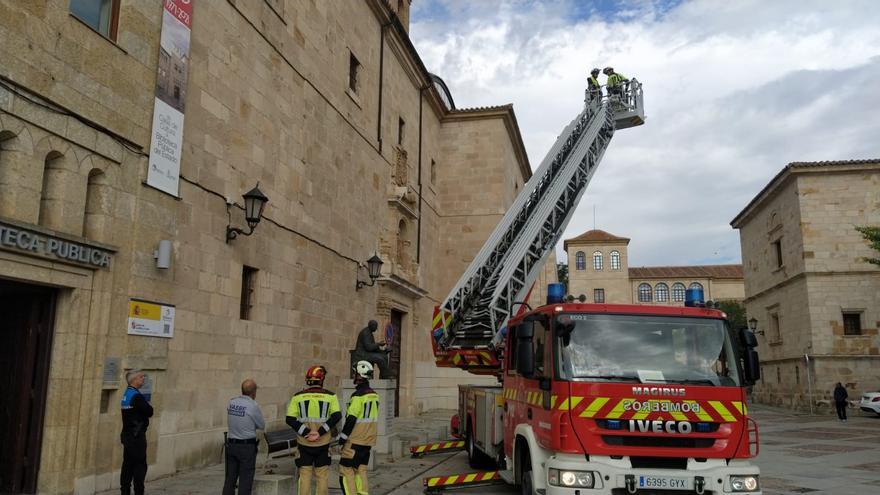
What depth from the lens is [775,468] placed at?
36.9ft

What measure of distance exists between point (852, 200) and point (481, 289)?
22.0 m

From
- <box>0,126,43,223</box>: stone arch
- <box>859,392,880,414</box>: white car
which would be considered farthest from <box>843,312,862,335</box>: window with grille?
<box>0,126,43,223</box>: stone arch

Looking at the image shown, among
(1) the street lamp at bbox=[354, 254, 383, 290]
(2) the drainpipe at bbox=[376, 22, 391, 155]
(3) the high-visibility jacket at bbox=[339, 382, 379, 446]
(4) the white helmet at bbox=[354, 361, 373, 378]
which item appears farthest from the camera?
(2) the drainpipe at bbox=[376, 22, 391, 155]

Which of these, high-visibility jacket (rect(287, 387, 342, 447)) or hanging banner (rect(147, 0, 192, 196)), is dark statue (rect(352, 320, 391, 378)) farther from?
high-visibility jacket (rect(287, 387, 342, 447))

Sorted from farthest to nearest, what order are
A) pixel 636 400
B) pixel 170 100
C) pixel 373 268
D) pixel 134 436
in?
pixel 373 268
pixel 170 100
pixel 134 436
pixel 636 400

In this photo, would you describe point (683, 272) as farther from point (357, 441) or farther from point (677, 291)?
point (357, 441)

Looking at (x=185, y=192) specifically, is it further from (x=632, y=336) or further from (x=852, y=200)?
(x=852, y=200)

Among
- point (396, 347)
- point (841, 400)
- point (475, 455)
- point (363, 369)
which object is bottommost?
point (475, 455)

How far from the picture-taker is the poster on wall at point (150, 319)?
26.9ft

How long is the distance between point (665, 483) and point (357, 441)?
310cm

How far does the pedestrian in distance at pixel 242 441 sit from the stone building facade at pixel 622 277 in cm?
6249

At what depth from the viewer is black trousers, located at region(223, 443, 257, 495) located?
673cm

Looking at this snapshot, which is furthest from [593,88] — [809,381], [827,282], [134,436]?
[134,436]

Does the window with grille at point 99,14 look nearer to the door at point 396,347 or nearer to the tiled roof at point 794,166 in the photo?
the door at point 396,347
